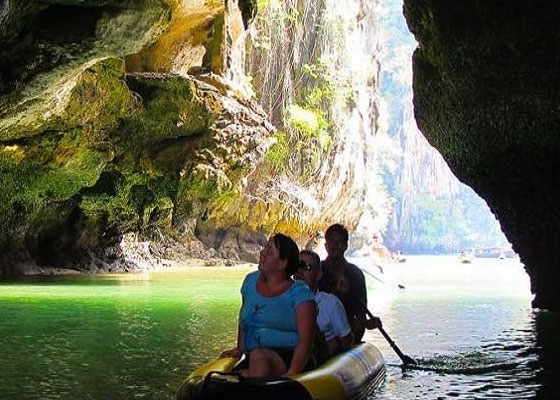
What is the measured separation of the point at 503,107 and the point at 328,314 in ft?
18.6

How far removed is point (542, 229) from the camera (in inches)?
539

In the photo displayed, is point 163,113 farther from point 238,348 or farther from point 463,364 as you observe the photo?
point 238,348

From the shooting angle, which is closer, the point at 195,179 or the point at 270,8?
the point at 195,179

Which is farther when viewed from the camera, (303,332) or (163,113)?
(163,113)

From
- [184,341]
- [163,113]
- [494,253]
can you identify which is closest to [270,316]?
[184,341]

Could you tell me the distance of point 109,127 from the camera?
1686 cm

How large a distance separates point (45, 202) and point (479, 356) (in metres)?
14.3

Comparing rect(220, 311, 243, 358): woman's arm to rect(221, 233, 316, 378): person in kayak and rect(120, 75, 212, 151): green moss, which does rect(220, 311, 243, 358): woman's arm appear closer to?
rect(221, 233, 316, 378): person in kayak

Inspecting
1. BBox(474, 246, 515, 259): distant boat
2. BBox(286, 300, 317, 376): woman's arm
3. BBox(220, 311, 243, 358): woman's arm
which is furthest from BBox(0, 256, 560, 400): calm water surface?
BBox(474, 246, 515, 259): distant boat

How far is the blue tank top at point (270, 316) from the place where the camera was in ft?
15.6

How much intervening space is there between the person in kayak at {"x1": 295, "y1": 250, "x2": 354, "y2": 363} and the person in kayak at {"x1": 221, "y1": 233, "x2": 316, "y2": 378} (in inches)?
49.0

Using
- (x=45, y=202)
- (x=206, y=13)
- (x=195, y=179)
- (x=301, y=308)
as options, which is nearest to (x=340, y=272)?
(x=301, y=308)

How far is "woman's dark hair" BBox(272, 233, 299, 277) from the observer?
470 centimetres

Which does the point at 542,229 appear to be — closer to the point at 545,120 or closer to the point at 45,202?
the point at 545,120
